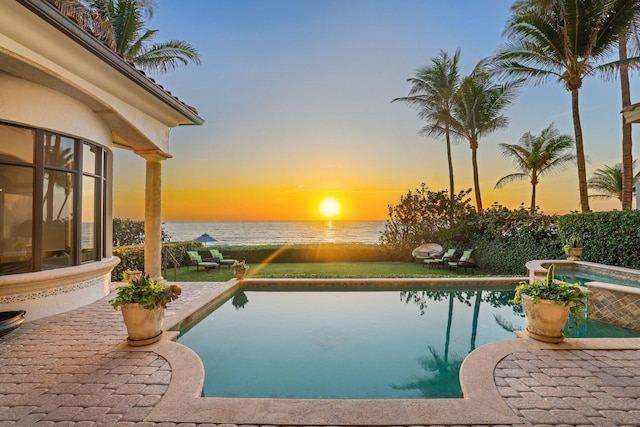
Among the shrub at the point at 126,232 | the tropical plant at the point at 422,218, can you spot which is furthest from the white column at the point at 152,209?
the tropical plant at the point at 422,218

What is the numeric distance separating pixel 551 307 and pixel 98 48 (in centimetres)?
776

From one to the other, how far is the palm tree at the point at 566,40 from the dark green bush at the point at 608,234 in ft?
6.57

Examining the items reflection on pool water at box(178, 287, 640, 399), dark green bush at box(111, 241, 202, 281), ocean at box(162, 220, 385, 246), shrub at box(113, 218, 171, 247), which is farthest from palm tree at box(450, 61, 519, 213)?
ocean at box(162, 220, 385, 246)

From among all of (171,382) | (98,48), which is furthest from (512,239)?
(98,48)

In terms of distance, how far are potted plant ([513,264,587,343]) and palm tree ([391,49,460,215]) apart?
12.9 meters

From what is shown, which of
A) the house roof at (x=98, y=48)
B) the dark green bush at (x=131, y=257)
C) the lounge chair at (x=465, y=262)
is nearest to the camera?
the house roof at (x=98, y=48)

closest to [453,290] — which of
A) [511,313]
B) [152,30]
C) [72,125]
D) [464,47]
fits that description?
[511,313]

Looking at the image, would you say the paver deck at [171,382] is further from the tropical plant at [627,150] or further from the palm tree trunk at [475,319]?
the tropical plant at [627,150]

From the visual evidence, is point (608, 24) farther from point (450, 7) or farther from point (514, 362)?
point (514, 362)

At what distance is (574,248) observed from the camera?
10477 mm

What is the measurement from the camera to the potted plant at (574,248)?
10.5 m

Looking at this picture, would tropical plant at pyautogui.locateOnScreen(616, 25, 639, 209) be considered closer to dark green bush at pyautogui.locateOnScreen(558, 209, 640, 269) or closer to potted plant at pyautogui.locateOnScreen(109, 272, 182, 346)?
dark green bush at pyautogui.locateOnScreen(558, 209, 640, 269)

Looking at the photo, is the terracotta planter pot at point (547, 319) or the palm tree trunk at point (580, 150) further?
the palm tree trunk at point (580, 150)

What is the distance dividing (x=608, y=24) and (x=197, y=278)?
16.7 m
